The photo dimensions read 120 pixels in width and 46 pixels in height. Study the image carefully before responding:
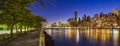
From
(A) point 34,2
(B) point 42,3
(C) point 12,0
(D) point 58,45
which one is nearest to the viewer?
(B) point 42,3

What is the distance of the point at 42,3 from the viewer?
8.66 meters

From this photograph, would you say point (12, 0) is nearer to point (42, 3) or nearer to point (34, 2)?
point (34, 2)

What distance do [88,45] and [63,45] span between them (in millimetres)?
7138

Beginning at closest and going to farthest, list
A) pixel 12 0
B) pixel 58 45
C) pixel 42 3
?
pixel 42 3
pixel 12 0
pixel 58 45

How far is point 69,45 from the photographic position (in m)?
67.9

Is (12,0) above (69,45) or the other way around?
above

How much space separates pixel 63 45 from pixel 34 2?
5865cm

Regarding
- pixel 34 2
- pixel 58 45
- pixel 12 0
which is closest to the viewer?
pixel 34 2

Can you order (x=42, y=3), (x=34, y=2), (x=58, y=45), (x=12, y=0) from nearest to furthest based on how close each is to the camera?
1. (x=42, y=3)
2. (x=34, y=2)
3. (x=12, y=0)
4. (x=58, y=45)

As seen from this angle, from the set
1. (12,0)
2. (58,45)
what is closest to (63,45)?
(58,45)

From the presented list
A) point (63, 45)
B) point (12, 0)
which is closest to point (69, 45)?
point (63, 45)

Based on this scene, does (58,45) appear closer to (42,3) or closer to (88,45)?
(88,45)

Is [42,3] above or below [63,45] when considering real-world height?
above

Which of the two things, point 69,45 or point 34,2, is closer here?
point 34,2
